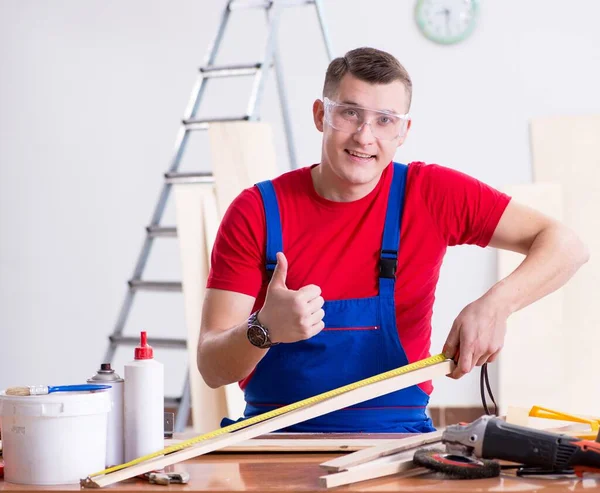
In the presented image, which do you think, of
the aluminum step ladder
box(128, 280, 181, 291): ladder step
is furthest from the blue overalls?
box(128, 280, 181, 291): ladder step

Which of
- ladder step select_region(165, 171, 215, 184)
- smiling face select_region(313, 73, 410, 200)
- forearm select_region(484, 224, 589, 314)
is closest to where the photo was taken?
forearm select_region(484, 224, 589, 314)

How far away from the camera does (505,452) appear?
5.19 feet

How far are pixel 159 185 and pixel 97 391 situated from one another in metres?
4.46

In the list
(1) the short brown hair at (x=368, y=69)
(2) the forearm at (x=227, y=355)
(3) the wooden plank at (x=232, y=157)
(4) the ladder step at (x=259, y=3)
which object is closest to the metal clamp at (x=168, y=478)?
(2) the forearm at (x=227, y=355)

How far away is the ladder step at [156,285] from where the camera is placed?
4.89 m

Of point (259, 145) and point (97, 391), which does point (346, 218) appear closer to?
point (97, 391)

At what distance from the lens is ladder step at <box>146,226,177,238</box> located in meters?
5.01

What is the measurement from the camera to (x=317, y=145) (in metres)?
5.95

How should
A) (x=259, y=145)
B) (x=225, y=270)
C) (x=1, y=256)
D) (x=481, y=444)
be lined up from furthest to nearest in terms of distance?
(x=1, y=256) → (x=259, y=145) → (x=225, y=270) → (x=481, y=444)

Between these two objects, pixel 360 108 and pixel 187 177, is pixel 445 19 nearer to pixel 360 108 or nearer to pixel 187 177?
pixel 187 177

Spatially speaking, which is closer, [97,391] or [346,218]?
[97,391]

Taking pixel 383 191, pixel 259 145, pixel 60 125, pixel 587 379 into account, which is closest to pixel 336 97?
pixel 383 191

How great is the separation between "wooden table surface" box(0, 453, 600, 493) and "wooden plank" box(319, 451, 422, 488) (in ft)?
0.03

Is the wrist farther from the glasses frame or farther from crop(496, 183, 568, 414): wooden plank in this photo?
→ crop(496, 183, 568, 414): wooden plank
